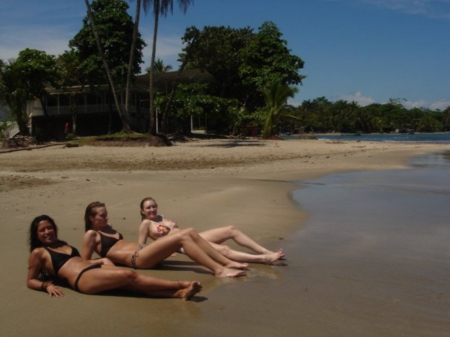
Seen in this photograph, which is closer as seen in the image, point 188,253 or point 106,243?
point 188,253

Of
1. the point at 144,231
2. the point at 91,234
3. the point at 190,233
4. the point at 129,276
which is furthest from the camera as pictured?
the point at 144,231

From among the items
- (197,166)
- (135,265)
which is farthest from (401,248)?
(197,166)

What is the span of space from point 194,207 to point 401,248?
11.7ft

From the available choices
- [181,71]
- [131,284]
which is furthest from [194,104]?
[131,284]

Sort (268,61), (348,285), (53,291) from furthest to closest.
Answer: (268,61) → (348,285) → (53,291)

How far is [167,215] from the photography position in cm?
812

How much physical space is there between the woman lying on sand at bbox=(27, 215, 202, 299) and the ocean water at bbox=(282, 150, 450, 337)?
107 cm

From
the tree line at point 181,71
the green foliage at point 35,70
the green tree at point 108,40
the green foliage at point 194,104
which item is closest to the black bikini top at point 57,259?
the tree line at point 181,71

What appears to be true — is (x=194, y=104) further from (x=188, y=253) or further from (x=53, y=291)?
(x=53, y=291)

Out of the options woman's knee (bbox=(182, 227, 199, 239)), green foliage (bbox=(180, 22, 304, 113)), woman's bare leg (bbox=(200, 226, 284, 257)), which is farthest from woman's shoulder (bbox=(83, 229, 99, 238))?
green foliage (bbox=(180, 22, 304, 113))

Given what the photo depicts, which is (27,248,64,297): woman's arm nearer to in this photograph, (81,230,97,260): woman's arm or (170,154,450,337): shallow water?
(81,230,97,260): woman's arm

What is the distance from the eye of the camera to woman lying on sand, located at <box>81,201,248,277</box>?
193 inches

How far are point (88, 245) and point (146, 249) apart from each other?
1.73ft

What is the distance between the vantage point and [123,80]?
32844mm
